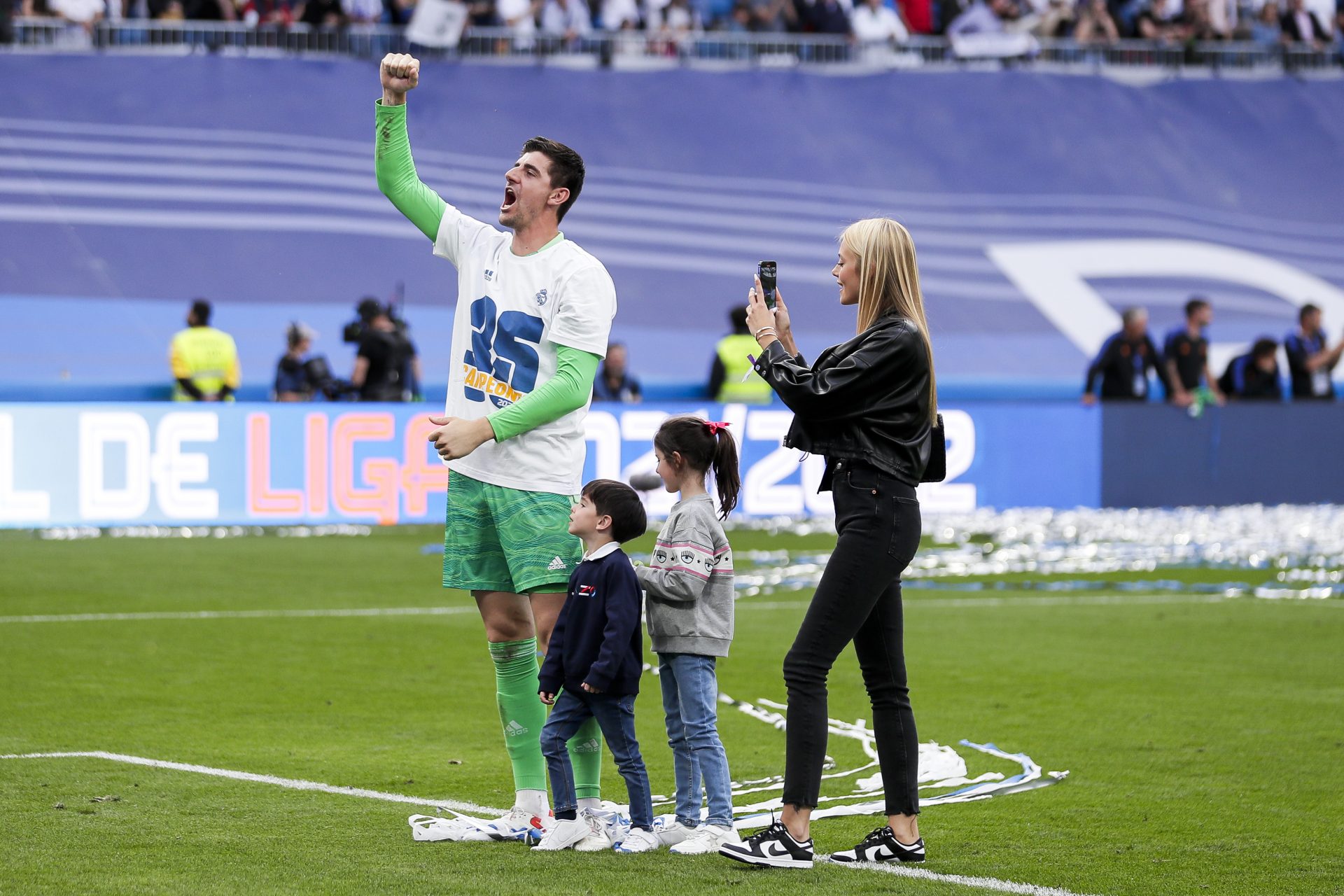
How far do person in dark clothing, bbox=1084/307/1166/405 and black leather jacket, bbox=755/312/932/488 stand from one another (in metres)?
14.7

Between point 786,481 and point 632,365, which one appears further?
point 632,365

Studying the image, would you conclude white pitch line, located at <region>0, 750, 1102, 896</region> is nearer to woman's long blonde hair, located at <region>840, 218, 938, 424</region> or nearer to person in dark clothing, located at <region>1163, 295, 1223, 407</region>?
woman's long blonde hair, located at <region>840, 218, 938, 424</region>

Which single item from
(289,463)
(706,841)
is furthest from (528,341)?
(289,463)

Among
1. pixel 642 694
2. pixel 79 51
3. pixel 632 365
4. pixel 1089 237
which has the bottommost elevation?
pixel 642 694

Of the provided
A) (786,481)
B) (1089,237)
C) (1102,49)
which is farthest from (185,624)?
(1102,49)

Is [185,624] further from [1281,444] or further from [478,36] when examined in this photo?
[478,36]

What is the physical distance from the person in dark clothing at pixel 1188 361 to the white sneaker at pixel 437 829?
51.4ft

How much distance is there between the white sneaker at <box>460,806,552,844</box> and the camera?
5.59 m

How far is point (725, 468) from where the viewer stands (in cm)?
562

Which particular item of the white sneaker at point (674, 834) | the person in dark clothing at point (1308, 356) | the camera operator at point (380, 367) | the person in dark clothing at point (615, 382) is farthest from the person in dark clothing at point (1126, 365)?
the white sneaker at point (674, 834)

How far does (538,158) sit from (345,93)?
20204 millimetres

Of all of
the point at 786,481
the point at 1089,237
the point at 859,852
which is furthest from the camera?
the point at 1089,237

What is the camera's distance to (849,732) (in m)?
7.74

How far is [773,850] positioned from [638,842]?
1.48 feet
